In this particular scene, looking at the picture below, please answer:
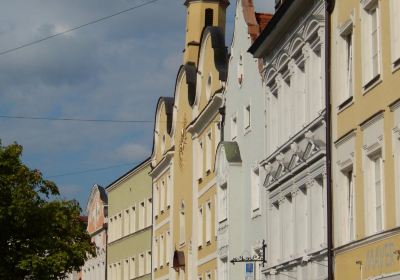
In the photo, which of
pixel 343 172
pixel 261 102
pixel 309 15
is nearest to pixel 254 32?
pixel 261 102

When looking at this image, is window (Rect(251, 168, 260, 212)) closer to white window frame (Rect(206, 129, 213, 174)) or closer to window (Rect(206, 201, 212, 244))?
window (Rect(206, 201, 212, 244))

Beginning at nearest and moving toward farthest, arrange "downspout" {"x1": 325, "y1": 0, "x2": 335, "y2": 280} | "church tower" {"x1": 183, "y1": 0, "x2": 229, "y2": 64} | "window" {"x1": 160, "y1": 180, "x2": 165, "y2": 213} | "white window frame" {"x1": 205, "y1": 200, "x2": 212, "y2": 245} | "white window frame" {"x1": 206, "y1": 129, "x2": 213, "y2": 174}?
"downspout" {"x1": 325, "y1": 0, "x2": 335, "y2": 280} < "white window frame" {"x1": 205, "y1": 200, "x2": 212, "y2": 245} < "white window frame" {"x1": 206, "y1": 129, "x2": 213, "y2": 174} < "church tower" {"x1": 183, "y1": 0, "x2": 229, "y2": 64} < "window" {"x1": 160, "y1": 180, "x2": 165, "y2": 213}

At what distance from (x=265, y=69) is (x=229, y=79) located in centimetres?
945

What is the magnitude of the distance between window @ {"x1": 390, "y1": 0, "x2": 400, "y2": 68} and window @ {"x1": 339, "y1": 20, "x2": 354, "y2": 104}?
3525 mm

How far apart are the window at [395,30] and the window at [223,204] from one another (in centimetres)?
2215

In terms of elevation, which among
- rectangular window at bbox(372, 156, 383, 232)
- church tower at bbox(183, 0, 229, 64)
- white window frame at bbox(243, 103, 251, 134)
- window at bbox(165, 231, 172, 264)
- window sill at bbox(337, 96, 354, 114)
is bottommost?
rectangular window at bbox(372, 156, 383, 232)

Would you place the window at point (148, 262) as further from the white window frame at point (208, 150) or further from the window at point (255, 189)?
the window at point (255, 189)

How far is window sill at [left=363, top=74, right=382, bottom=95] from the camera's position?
22216mm

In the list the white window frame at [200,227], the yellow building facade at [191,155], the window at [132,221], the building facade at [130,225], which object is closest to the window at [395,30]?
the yellow building facade at [191,155]

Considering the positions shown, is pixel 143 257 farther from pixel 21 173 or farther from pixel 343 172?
pixel 343 172

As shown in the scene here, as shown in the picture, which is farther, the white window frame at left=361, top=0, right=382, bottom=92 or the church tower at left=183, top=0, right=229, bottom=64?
the church tower at left=183, top=0, right=229, bottom=64

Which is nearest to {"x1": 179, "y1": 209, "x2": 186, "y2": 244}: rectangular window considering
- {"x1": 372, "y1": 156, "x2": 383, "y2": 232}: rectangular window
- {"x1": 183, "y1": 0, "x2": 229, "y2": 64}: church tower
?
{"x1": 183, "y1": 0, "x2": 229, "y2": 64}: church tower

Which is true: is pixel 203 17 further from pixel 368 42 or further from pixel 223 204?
pixel 368 42

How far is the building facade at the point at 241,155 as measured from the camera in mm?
37812
